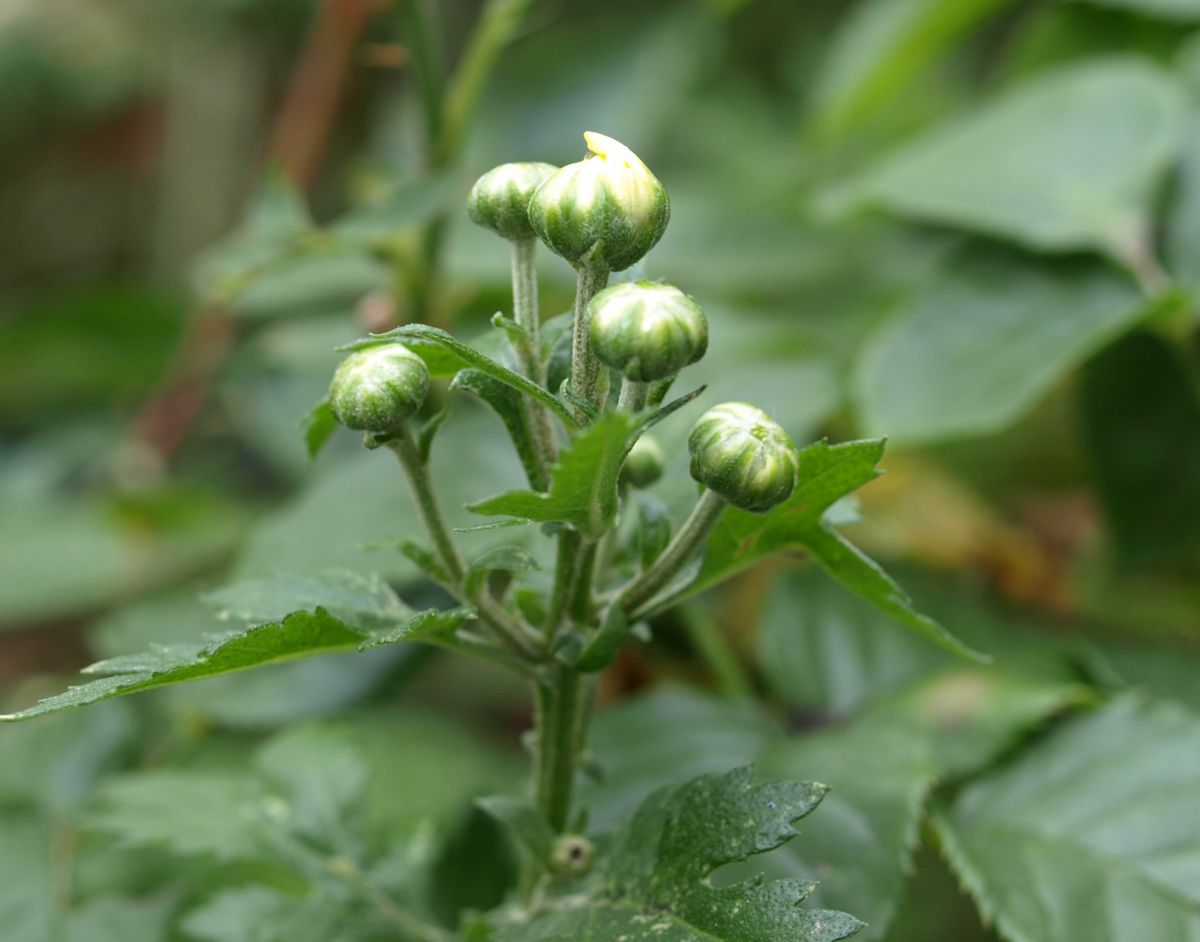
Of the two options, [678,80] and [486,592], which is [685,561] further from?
[678,80]

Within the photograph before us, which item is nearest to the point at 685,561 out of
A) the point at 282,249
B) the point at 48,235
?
the point at 282,249

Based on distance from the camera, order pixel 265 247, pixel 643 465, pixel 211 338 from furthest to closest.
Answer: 1. pixel 211 338
2. pixel 265 247
3. pixel 643 465

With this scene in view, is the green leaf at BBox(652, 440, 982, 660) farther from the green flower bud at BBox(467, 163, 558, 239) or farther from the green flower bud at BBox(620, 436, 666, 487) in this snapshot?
the green flower bud at BBox(467, 163, 558, 239)

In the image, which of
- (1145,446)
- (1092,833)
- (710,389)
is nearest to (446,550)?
(1092,833)

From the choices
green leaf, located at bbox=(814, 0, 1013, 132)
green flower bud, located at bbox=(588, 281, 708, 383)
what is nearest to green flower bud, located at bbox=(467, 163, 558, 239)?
green flower bud, located at bbox=(588, 281, 708, 383)

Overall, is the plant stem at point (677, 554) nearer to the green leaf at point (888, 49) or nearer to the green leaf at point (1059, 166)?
the green leaf at point (1059, 166)

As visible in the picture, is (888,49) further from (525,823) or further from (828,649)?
(525,823)
